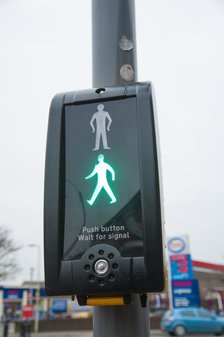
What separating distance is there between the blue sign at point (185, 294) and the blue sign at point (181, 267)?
36cm

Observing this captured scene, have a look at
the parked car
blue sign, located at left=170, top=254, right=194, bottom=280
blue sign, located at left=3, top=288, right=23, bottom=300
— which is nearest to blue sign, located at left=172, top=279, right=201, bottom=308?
blue sign, located at left=170, top=254, right=194, bottom=280

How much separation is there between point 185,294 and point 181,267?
179 cm

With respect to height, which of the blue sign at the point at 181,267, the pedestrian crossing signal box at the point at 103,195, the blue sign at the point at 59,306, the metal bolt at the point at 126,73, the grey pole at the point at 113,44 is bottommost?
the blue sign at the point at 59,306

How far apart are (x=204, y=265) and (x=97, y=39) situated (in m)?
31.4

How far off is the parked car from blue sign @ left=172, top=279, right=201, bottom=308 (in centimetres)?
→ 158

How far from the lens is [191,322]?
2150 centimetres

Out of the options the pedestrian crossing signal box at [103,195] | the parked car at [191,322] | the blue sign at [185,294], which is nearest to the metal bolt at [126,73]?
the pedestrian crossing signal box at [103,195]

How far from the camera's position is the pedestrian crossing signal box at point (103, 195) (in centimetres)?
145

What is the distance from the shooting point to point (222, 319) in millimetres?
22469

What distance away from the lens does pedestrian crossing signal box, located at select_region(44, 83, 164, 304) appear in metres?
1.45

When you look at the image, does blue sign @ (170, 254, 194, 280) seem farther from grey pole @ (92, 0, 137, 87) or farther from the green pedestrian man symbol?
the green pedestrian man symbol

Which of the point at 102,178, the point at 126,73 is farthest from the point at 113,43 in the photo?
the point at 102,178

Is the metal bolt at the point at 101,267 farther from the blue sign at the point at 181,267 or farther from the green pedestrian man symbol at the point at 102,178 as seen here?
the blue sign at the point at 181,267

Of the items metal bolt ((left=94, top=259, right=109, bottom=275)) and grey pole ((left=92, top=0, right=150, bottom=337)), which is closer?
metal bolt ((left=94, top=259, right=109, bottom=275))
